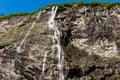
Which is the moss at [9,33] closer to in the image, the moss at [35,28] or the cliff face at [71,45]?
the cliff face at [71,45]

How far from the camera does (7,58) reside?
21.2 m

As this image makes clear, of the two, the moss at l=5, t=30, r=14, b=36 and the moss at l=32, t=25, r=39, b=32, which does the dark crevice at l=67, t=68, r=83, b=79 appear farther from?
the moss at l=5, t=30, r=14, b=36

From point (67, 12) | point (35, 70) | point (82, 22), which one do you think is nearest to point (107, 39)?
point (82, 22)

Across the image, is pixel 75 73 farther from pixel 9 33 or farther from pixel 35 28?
pixel 9 33

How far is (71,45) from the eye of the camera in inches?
879

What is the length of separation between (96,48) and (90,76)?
266 cm

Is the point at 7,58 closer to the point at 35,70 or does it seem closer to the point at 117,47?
the point at 35,70

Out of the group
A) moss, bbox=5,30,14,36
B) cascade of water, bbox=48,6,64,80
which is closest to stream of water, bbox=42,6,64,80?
cascade of water, bbox=48,6,64,80

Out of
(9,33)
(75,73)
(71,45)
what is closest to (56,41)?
(71,45)

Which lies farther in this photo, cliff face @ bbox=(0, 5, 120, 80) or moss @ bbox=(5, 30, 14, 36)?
moss @ bbox=(5, 30, 14, 36)

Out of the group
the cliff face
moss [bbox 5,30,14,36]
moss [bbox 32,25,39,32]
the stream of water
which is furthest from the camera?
moss [bbox 5,30,14,36]

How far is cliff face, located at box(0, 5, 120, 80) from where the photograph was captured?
67.2 ft

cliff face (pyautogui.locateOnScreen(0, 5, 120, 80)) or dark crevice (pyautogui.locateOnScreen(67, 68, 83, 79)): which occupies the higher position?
cliff face (pyautogui.locateOnScreen(0, 5, 120, 80))

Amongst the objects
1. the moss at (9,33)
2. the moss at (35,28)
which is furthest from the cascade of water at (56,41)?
the moss at (9,33)
